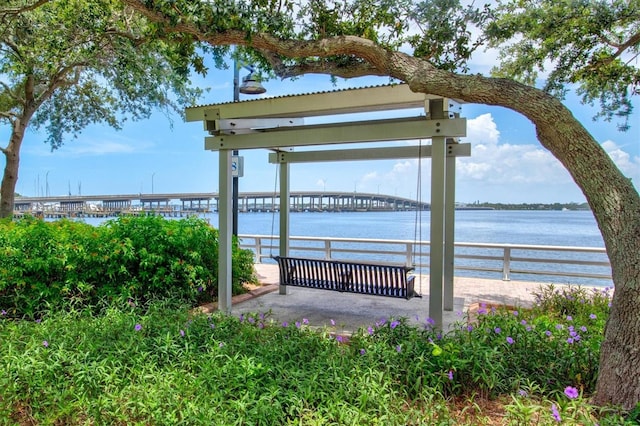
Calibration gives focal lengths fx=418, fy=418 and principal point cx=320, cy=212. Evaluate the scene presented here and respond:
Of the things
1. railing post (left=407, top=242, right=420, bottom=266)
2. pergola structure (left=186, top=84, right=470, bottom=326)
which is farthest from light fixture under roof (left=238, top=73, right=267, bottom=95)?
railing post (left=407, top=242, right=420, bottom=266)

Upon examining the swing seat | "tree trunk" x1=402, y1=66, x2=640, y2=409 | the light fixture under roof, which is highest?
the light fixture under roof

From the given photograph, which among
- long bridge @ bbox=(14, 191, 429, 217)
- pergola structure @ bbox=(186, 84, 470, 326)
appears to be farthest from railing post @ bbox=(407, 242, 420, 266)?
long bridge @ bbox=(14, 191, 429, 217)

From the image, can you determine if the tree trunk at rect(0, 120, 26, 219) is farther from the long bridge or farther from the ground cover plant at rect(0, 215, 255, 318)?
the long bridge

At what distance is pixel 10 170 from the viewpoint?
9766 mm

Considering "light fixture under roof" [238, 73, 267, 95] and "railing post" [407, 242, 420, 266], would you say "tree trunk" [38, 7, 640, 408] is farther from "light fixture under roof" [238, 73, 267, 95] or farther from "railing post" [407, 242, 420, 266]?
"railing post" [407, 242, 420, 266]

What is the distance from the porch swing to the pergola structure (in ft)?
1.48

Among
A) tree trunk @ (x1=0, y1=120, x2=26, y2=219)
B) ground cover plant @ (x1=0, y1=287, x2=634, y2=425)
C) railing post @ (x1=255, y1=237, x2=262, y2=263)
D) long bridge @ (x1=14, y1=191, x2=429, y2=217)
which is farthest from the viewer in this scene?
long bridge @ (x1=14, y1=191, x2=429, y2=217)

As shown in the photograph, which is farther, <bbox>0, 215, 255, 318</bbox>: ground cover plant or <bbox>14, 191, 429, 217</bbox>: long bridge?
<bbox>14, 191, 429, 217</bbox>: long bridge

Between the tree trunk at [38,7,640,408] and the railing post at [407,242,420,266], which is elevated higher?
the tree trunk at [38,7,640,408]

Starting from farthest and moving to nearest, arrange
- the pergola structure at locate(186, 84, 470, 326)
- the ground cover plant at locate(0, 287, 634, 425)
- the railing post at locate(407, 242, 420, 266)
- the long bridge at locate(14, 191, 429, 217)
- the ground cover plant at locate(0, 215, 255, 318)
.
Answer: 1. the long bridge at locate(14, 191, 429, 217)
2. the railing post at locate(407, 242, 420, 266)
3. the ground cover plant at locate(0, 215, 255, 318)
4. the pergola structure at locate(186, 84, 470, 326)
5. the ground cover plant at locate(0, 287, 634, 425)

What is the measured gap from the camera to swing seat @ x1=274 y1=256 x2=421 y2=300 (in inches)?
184

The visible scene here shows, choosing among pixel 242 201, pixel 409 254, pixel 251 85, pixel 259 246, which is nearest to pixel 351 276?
pixel 251 85

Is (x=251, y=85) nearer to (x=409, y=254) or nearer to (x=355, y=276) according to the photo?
(x=355, y=276)

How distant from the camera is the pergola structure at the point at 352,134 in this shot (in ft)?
13.5
